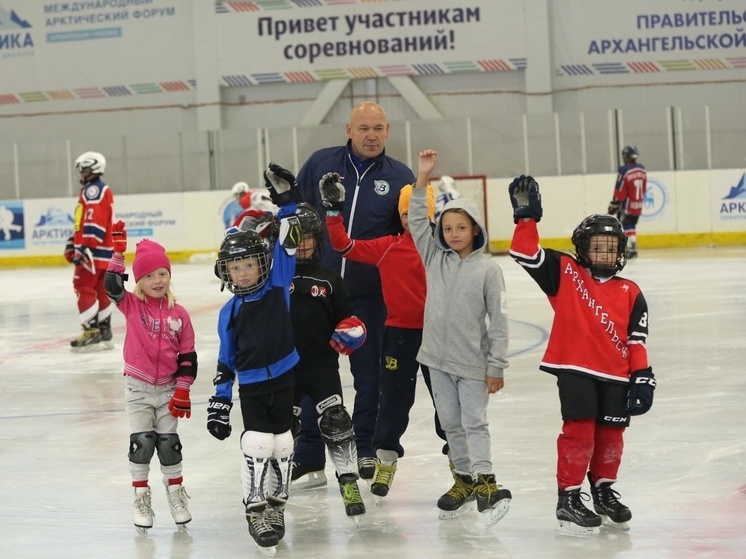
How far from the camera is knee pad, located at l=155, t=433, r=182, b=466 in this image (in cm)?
436

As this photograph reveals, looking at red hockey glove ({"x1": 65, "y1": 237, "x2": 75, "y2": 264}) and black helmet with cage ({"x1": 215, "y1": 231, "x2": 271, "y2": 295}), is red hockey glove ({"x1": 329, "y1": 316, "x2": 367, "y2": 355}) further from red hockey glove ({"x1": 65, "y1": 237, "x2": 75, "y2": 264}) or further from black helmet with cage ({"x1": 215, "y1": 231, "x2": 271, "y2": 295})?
red hockey glove ({"x1": 65, "y1": 237, "x2": 75, "y2": 264})

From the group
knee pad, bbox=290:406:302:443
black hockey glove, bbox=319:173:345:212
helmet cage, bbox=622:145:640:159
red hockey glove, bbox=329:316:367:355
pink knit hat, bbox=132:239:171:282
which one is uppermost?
helmet cage, bbox=622:145:640:159

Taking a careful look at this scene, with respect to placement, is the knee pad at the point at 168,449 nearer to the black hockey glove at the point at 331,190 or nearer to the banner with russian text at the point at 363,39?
the black hockey glove at the point at 331,190

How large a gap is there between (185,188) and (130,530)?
675 inches

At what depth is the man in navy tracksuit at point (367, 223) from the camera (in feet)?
16.6

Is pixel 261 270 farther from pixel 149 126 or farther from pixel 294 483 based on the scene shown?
pixel 149 126

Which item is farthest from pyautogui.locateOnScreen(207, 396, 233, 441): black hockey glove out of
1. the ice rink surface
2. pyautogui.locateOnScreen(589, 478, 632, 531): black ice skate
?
pyautogui.locateOnScreen(589, 478, 632, 531): black ice skate

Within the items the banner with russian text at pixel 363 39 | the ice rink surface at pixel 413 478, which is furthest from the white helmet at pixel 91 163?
the banner with russian text at pixel 363 39

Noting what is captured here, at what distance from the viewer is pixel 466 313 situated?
171 inches

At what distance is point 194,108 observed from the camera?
80.1 feet

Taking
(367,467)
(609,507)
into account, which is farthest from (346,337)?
(609,507)

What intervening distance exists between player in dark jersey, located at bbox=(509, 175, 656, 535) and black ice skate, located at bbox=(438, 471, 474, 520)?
399 millimetres

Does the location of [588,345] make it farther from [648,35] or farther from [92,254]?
[648,35]

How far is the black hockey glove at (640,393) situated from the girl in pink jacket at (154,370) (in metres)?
1.59
